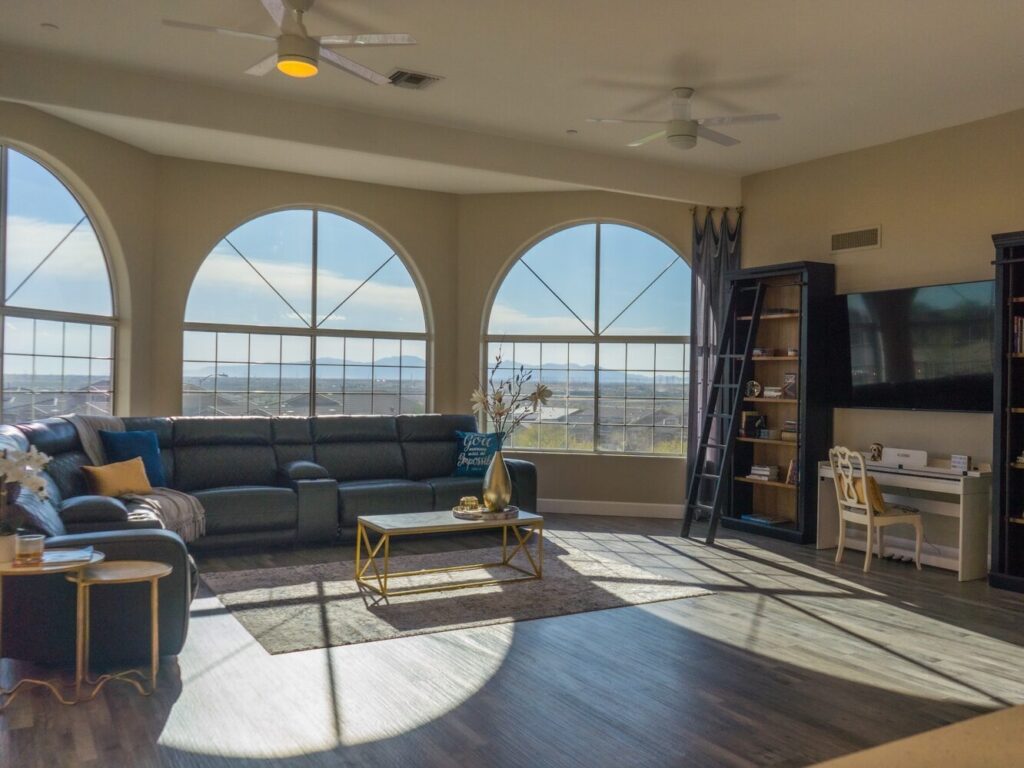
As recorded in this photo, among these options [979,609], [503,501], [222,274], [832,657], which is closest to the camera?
[832,657]

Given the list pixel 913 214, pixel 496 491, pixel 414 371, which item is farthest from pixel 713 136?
pixel 414 371

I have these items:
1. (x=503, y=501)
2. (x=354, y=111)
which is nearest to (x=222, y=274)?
(x=354, y=111)

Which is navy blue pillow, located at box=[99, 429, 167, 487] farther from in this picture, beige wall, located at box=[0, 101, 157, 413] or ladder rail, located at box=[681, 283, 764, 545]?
ladder rail, located at box=[681, 283, 764, 545]

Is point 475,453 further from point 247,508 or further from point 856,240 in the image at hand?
point 856,240

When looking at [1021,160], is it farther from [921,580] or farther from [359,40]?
[359,40]

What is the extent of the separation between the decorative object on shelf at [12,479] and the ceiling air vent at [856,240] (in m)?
6.12

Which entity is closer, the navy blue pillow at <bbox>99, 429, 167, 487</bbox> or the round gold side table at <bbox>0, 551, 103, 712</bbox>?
the round gold side table at <bbox>0, 551, 103, 712</bbox>

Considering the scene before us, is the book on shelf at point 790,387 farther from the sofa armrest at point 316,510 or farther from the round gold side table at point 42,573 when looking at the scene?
the round gold side table at point 42,573

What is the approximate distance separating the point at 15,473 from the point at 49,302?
3431mm

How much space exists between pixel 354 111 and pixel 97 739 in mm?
4788

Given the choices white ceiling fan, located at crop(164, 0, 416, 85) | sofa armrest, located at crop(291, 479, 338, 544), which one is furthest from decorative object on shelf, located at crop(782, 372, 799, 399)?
white ceiling fan, located at crop(164, 0, 416, 85)

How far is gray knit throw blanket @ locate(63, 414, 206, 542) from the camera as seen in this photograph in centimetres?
567

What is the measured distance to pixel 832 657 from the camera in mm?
4242

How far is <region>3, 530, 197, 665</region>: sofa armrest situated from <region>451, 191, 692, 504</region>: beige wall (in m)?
4.93
